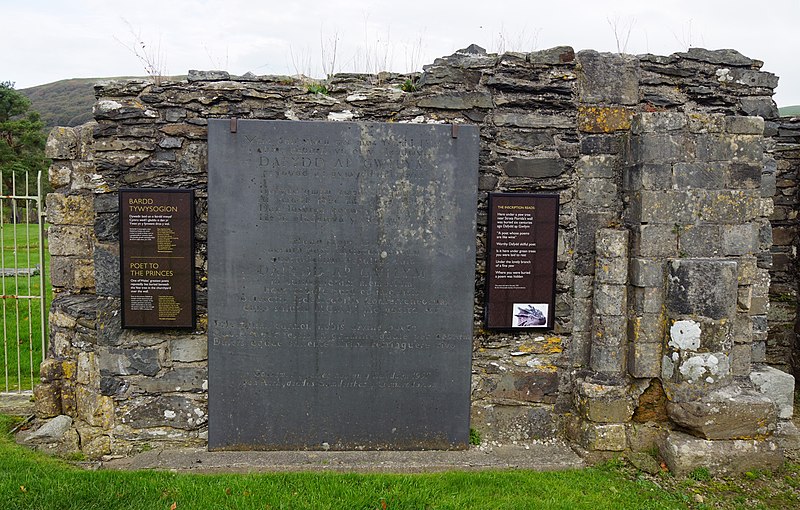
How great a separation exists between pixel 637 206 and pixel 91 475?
4581mm

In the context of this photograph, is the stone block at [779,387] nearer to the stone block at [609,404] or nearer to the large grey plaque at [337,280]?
the stone block at [609,404]

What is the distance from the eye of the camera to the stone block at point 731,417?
424 centimetres

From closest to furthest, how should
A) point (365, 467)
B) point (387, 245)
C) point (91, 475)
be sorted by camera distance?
1. point (91, 475)
2. point (365, 467)
3. point (387, 245)

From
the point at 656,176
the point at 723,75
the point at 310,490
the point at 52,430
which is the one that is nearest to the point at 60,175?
the point at 52,430

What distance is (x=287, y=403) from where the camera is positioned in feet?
14.7

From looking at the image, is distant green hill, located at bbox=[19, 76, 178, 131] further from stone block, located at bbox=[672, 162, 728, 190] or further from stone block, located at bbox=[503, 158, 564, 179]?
stone block, located at bbox=[672, 162, 728, 190]

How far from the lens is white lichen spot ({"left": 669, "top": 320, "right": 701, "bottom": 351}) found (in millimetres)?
4316

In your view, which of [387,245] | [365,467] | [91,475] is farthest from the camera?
[387,245]

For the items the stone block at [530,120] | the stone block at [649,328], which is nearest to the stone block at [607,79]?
the stone block at [530,120]

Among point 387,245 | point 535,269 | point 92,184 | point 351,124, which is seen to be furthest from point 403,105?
point 92,184

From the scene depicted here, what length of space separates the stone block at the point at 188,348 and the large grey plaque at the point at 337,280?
0.40 feet

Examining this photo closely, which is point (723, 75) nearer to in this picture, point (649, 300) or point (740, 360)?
point (649, 300)

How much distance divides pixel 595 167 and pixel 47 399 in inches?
199

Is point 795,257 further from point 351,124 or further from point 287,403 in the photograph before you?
point 287,403
